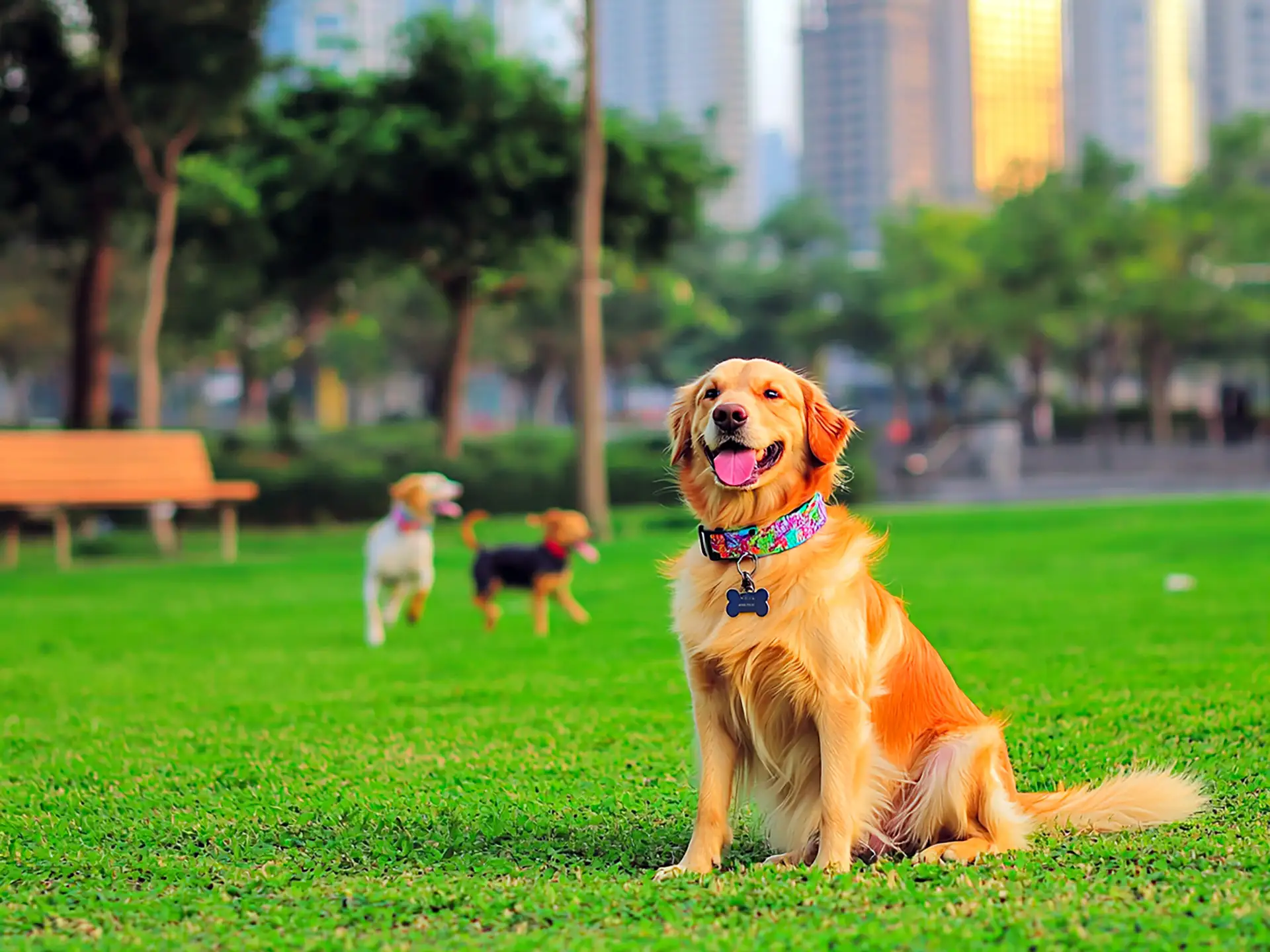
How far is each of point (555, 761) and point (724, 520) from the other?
2.15 metres

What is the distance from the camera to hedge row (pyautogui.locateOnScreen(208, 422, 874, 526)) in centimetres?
2236

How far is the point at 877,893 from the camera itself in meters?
4.09

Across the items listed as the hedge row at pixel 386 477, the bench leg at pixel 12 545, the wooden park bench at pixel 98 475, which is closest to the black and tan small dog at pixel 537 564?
the wooden park bench at pixel 98 475

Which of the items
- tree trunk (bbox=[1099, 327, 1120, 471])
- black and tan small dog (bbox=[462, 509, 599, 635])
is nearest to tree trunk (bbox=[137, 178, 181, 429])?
black and tan small dog (bbox=[462, 509, 599, 635])

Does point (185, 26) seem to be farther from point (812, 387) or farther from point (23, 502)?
point (812, 387)

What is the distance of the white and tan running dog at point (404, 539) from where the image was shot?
1046 cm

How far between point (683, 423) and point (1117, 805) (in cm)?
174

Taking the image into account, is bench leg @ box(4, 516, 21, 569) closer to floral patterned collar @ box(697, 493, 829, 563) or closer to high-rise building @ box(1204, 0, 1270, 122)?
floral patterned collar @ box(697, 493, 829, 563)

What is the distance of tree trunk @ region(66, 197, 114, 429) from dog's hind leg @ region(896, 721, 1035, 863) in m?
19.7

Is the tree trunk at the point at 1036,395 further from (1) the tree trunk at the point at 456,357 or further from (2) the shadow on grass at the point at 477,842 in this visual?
(2) the shadow on grass at the point at 477,842

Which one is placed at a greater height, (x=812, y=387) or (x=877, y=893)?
(x=812, y=387)

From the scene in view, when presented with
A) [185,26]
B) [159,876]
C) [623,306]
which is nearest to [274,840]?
[159,876]

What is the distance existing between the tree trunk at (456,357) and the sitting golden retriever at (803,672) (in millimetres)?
22004

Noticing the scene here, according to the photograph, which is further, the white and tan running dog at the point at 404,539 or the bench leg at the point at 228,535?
the bench leg at the point at 228,535
